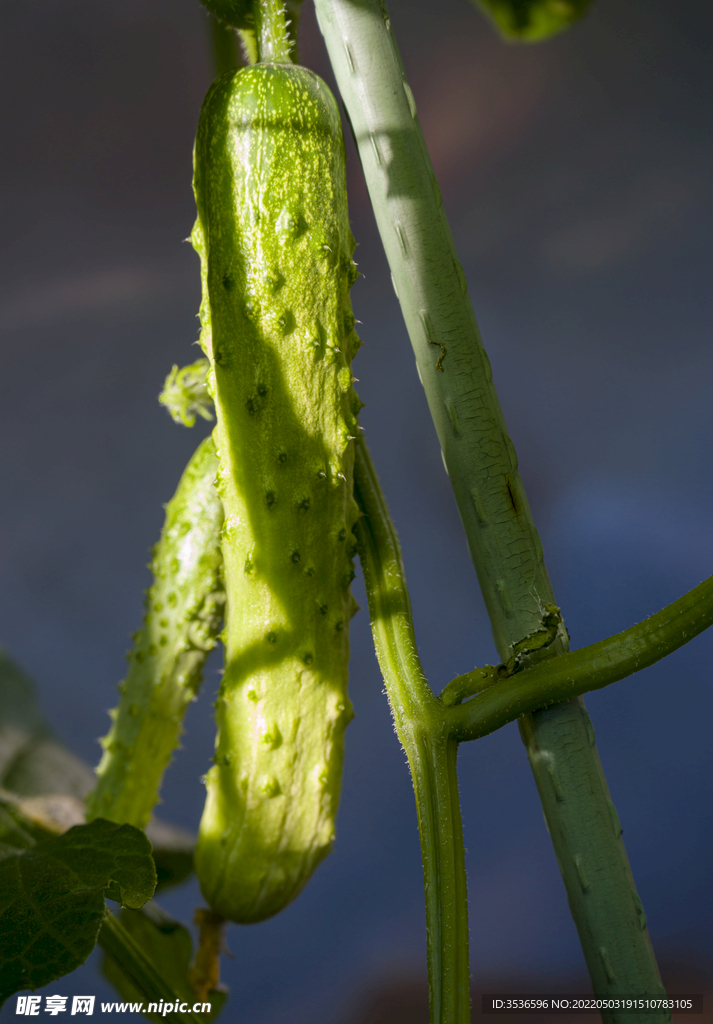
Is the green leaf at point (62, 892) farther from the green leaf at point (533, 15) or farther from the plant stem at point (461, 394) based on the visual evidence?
the green leaf at point (533, 15)

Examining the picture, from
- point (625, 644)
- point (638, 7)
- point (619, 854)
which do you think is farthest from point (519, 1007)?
point (638, 7)

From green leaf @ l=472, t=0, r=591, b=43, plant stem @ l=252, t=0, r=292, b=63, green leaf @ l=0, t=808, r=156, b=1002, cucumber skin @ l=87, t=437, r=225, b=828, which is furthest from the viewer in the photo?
green leaf @ l=472, t=0, r=591, b=43

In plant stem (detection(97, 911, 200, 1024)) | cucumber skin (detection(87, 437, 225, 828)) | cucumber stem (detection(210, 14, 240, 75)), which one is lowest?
plant stem (detection(97, 911, 200, 1024))

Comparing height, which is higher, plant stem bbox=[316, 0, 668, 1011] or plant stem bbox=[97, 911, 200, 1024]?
plant stem bbox=[316, 0, 668, 1011]

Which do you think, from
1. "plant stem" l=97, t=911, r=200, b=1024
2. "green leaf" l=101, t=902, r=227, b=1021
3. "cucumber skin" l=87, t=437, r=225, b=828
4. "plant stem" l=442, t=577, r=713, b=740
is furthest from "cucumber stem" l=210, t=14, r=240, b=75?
"green leaf" l=101, t=902, r=227, b=1021

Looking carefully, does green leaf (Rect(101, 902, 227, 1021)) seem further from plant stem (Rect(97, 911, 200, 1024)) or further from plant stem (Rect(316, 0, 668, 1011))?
plant stem (Rect(316, 0, 668, 1011))

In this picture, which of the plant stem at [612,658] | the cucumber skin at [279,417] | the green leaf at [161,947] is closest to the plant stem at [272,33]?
the cucumber skin at [279,417]

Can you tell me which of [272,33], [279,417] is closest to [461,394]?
[279,417]

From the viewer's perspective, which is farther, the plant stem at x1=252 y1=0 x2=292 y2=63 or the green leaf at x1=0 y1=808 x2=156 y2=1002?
the plant stem at x1=252 y1=0 x2=292 y2=63

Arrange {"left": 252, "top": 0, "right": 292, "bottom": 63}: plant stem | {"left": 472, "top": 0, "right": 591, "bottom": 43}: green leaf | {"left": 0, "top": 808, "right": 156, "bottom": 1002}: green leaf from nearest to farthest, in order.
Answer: {"left": 0, "top": 808, "right": 156, "bottom": 1002}: green leaf < {"left": 252, "top": 0, "right": 292, "bottom": 63}: plant stem < {"left": 472, "top": 0, "right": 591, "bottom": 43}: green leaf
